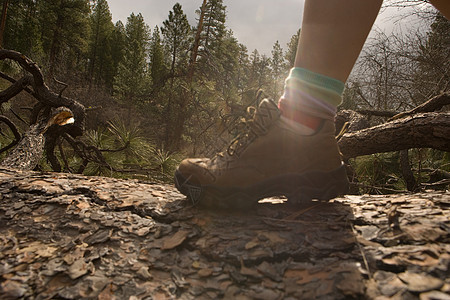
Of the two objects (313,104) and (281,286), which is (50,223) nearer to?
(281,286)

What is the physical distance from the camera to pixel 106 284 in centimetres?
53

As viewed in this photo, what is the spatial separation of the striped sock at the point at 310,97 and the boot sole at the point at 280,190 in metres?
0.19

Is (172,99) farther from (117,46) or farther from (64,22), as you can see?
(117,46)

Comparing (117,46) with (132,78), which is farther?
(117,46)

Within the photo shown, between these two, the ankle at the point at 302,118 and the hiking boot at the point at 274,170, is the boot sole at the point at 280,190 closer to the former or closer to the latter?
the hiking boot at the point at 274,170

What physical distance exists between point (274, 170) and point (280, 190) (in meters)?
0.08

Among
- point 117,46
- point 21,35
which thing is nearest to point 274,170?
point 21,35

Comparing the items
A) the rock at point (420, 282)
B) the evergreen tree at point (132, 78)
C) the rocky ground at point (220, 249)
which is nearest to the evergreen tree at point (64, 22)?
the evergreen tree at point (132, 78)

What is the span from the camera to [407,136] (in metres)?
1.33

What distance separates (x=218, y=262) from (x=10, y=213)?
695 millimetres

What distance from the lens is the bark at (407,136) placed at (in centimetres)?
119

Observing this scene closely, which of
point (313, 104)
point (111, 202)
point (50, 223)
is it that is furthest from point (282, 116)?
point (50, 223)

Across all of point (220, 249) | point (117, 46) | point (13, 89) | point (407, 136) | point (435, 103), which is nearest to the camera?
point (220, 249)

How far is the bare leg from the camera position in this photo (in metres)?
0.74
